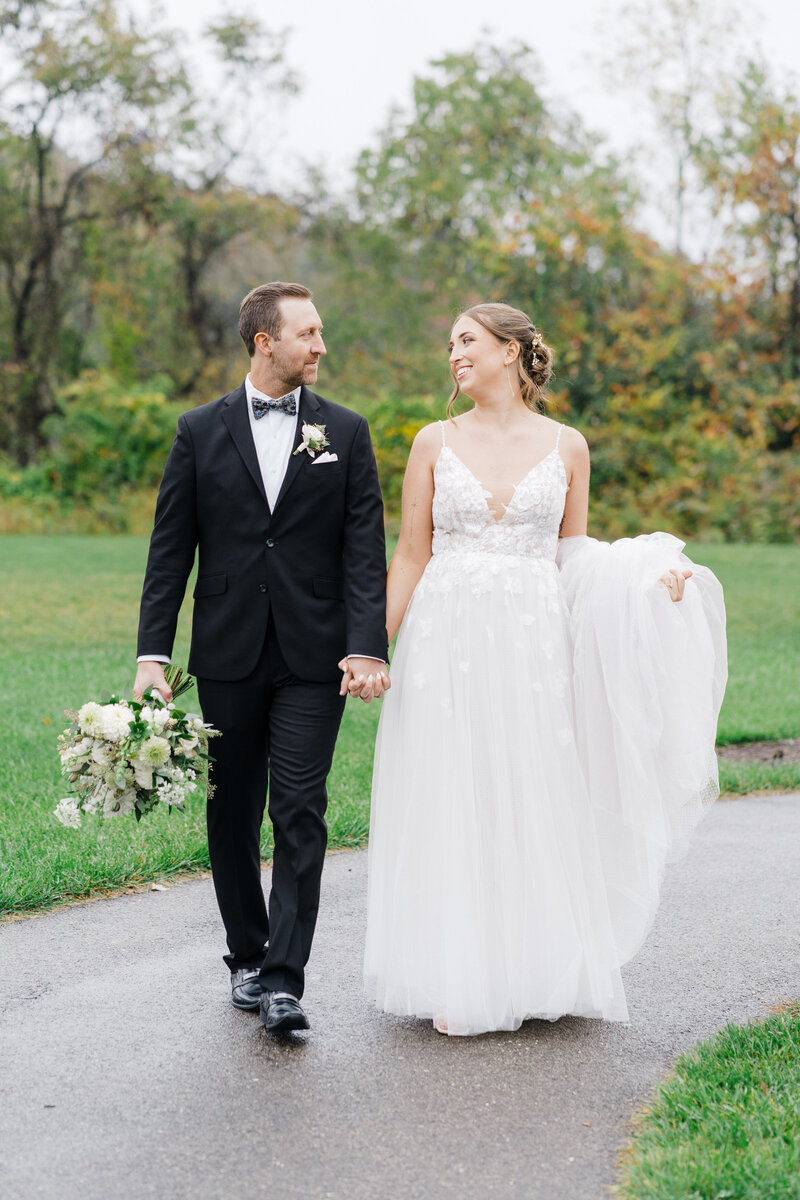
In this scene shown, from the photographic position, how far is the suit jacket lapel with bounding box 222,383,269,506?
4.05 m

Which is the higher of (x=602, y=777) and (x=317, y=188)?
(x=317, y=188)

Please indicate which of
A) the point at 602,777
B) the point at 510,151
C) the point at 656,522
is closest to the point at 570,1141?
the point at 602,777

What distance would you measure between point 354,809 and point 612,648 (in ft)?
9.48

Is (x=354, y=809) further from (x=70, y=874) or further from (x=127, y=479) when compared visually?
(x=127, y=479)

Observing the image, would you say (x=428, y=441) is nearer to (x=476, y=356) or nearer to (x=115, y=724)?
(x=476, y=356)

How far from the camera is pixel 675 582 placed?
4.27 meters

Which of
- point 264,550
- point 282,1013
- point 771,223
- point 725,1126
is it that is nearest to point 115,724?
point 264,550

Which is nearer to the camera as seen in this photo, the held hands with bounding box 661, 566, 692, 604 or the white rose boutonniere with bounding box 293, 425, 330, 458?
the white rose boutonniere with bounding box 293, 425, 330, 458

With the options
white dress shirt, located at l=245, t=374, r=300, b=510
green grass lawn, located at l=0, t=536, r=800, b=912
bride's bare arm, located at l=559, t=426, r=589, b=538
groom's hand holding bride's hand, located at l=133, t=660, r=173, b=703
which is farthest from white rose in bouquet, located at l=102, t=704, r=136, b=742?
bride's bare arm, located at l=559, t=426, r=589, b=538

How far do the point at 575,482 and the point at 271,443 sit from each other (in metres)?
1.09

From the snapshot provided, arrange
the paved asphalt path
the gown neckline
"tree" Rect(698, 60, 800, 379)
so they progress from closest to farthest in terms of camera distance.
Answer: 1. the paved asphalt path
2. the gown neckline
3. "tree" Rect(698, 60, 800, 379)

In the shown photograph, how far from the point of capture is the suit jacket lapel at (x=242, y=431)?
4.05 m

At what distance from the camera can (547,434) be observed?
4445 millimetres

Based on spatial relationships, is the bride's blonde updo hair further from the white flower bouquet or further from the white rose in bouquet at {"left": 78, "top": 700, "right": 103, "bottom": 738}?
the white rose in bouquet at {"left": 78, "top": 700, "right": 103, "bottom": 738}
